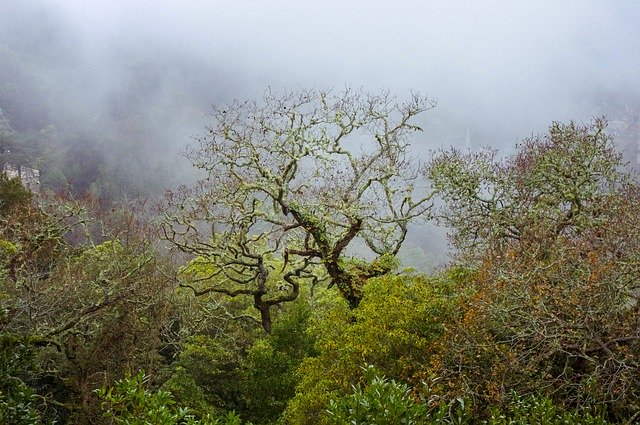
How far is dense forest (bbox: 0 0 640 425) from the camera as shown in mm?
7668

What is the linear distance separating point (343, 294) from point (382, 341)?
502 centimetres

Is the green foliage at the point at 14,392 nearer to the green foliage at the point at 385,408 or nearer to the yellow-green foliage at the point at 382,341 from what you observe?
the green foliage at the point at 385,408

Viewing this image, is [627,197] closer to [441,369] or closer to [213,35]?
[441,369]

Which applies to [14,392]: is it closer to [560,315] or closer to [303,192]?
[560,315]

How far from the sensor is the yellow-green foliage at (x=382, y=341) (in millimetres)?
10617

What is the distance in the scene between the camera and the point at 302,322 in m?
15.6

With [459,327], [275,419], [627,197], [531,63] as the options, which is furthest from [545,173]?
[531,63]

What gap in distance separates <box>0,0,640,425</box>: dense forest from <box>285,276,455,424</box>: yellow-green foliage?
0.04 m

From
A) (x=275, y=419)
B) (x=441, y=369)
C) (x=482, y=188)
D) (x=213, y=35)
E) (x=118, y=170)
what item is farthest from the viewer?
(x=213, y=35)

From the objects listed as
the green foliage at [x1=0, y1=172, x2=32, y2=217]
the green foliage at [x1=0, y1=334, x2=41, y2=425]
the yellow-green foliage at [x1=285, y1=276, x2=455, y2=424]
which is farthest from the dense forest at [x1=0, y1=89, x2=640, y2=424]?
the green foliage at [x1=0, y1=172, x2=32, y2=217]

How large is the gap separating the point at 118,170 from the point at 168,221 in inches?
2664

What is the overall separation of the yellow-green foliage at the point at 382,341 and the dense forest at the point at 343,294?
42mm

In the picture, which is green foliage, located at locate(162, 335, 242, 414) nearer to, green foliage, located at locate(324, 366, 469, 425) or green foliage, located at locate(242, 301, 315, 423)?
green foliage, located at locate(242, 301, 315, 423)

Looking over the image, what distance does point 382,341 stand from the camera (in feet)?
35.3
